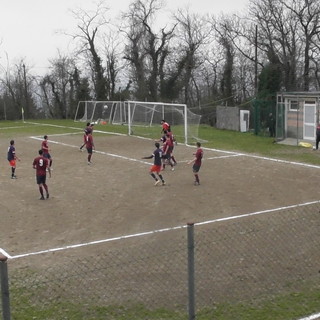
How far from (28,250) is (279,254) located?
226 inches

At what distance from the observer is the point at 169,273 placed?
10141 millimetres

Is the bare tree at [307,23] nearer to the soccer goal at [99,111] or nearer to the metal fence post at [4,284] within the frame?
the soccer goal at [99,111]

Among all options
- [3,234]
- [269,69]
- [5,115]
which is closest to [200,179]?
[3,234]

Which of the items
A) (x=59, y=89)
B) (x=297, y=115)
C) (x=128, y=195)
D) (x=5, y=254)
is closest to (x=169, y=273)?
(x=5, y=254)

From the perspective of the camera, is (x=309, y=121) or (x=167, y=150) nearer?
(x=167, y=150)

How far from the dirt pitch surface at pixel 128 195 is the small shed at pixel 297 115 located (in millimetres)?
6366

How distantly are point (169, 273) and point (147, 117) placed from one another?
30546 mm

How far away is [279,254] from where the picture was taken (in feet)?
36.1

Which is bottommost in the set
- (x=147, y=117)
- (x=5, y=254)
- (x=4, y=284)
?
(x=5, y=254)

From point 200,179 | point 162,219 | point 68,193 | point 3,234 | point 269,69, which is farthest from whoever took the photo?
point 269,69

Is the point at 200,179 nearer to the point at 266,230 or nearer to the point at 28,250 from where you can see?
the point at 266,230

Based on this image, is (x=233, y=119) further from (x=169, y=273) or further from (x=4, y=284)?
(x=4, y=284)

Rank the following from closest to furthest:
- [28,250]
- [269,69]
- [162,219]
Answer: [28,250] < [162,219] < [269,69]

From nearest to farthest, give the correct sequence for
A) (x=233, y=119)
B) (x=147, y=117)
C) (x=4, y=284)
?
(x=4, y=284) → (x=233, y=119) → (x=147, y=117)
